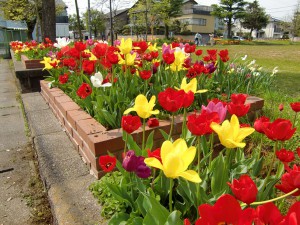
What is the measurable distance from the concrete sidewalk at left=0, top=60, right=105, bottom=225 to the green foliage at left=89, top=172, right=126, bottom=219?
0.04 meters

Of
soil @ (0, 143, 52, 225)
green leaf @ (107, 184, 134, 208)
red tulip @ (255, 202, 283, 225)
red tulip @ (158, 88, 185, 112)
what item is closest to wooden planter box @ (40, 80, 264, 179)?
soil @ (0, 143, 52, 225)

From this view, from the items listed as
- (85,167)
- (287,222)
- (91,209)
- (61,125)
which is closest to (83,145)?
(85,167)

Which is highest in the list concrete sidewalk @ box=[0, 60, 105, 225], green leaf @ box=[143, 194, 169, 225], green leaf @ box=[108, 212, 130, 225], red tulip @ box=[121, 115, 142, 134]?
red tulip @ box=[121, 115, 142, 134]

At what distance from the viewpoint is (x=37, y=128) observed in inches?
124

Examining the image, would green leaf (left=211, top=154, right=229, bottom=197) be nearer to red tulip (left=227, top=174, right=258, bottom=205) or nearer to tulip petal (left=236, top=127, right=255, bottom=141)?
tulip petal (left=236, top=127, right=255, bottom=141)

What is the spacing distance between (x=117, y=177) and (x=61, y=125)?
5.17 feet

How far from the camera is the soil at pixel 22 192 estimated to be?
196cm

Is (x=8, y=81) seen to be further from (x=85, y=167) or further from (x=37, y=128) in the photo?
(x=85, y=167)

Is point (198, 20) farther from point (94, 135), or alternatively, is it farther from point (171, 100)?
point (171, 100)

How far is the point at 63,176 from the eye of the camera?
Result: 2.11 m

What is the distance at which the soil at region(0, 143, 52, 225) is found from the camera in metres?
1.96

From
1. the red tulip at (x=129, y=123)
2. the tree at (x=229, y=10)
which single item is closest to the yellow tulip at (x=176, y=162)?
the red tulip at (x=129, y=123)

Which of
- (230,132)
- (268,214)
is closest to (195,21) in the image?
(230,132)

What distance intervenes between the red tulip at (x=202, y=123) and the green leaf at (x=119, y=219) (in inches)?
23.5
